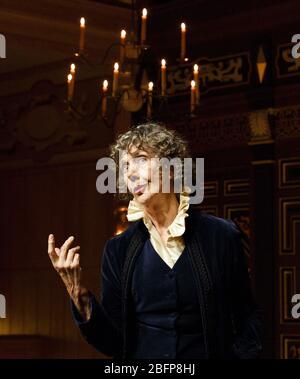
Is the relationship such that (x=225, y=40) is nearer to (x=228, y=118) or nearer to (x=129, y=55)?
(x=228, y=118)

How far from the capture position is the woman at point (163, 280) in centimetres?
237

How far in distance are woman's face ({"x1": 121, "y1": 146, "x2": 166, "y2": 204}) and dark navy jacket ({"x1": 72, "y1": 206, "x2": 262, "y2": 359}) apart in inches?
5.6

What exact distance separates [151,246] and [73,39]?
221 inches

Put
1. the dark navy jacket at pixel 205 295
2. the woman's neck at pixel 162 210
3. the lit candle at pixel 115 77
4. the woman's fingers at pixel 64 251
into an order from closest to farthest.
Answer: the woman's fingers at pixel 64 251
the dark navy jacket at pixel 205 295
the woman's neck at pixel 162 210
the lit candle at pixel 115 77

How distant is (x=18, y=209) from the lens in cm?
965

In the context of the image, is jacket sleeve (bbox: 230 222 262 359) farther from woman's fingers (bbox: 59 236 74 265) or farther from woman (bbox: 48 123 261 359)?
woman's fingers (bbox: 59 236 74 265)

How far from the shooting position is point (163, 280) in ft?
7.91

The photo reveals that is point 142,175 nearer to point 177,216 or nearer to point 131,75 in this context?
point 177,216

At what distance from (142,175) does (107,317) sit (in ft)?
1.27

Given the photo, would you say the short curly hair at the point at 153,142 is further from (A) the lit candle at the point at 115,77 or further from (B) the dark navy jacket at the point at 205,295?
(A) the lit candle at the point at 115,77

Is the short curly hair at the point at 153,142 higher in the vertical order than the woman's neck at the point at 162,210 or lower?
higher

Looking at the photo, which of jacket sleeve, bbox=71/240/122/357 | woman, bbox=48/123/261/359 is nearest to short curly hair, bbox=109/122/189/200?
woman, bbox=48/123/261/359

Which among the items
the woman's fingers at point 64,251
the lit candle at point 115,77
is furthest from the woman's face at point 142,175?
the lit candle at point 115,77
